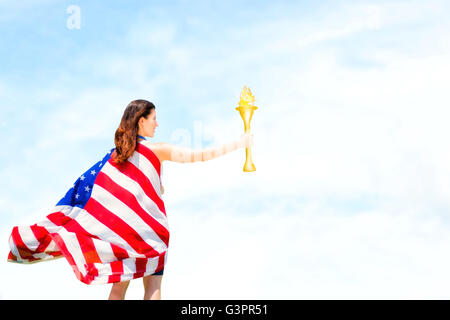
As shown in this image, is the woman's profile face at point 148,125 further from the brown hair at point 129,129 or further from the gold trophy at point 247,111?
the gold trophy at point 247,111

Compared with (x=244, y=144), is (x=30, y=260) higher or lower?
lower

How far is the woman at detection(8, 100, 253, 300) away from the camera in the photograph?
5.48m

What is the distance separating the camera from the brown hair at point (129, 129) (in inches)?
222

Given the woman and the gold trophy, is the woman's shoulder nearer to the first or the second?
the woman

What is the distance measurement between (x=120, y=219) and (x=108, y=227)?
14 cm

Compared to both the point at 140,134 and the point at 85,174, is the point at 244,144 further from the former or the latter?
A: the point at 85,174

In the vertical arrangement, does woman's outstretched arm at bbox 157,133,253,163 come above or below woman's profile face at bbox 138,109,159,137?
below

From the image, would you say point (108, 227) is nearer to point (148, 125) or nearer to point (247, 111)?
point (148, 125)

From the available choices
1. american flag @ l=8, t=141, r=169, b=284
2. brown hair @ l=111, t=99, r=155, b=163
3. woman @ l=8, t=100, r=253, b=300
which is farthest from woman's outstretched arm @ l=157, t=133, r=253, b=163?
brown hair @ l=111, t=99, r=155, b=163

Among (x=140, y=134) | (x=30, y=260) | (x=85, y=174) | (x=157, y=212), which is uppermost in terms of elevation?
(x=140, y=134)
